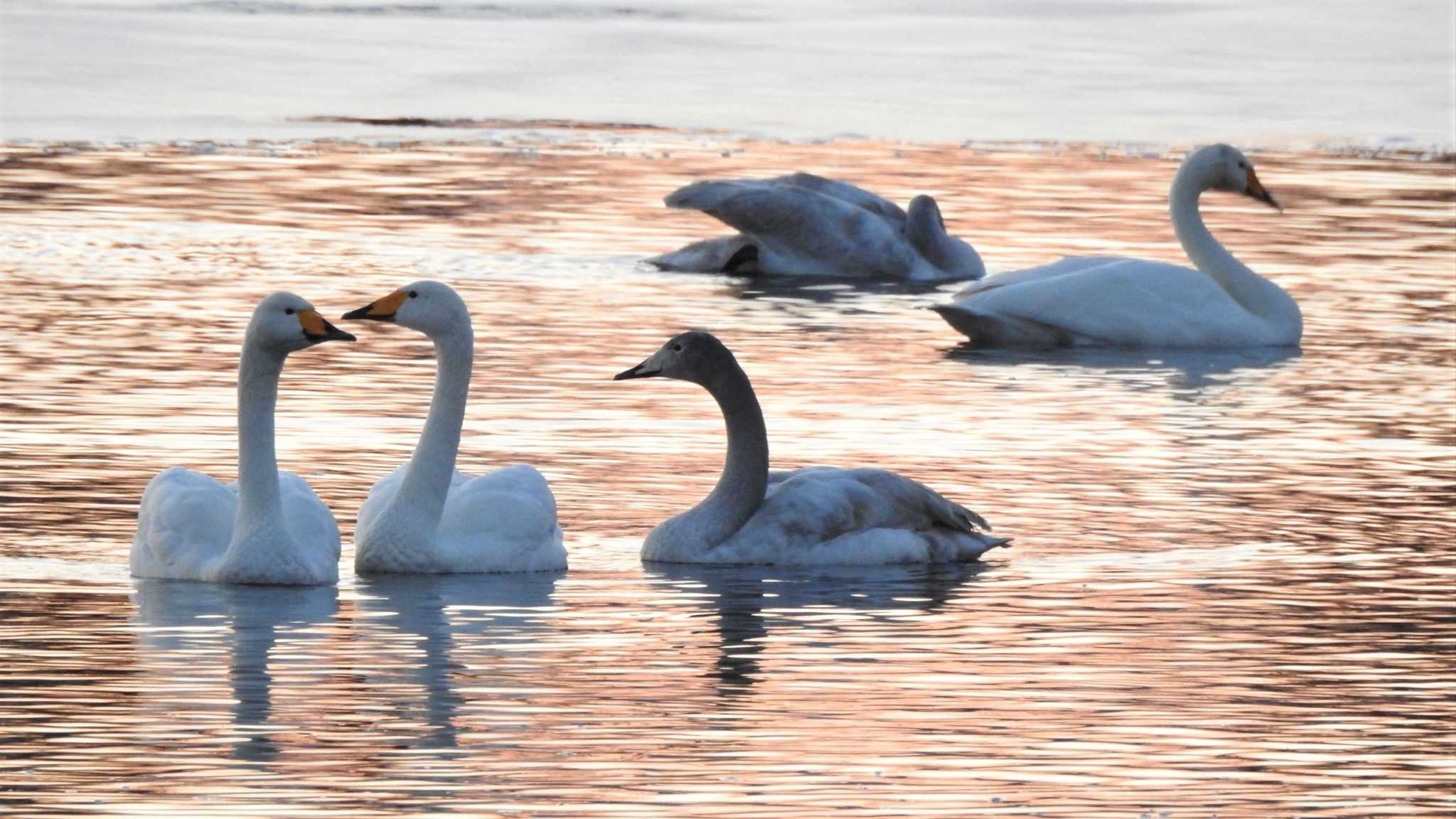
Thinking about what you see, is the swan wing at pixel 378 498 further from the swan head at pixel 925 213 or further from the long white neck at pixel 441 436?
the swan head at pixel 925 213

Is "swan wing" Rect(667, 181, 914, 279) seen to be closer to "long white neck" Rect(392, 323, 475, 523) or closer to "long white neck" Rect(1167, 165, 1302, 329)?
"long white neck" Rect(1167, 165, 1302, 329)

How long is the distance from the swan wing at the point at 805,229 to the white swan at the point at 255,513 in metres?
8.86

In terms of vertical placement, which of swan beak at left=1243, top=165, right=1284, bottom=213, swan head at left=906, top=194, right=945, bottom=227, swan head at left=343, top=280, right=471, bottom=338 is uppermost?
swan head at left=343, top=280, right=471, bottom=338

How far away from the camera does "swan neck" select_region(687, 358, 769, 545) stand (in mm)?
10023

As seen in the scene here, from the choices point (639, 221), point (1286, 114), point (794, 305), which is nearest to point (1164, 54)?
point (1286, 114)

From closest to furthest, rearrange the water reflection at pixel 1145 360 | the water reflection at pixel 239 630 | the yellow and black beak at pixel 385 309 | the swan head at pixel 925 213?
1. the water reflection at pixel 239 630
2. the yellow and black beak at pixel 385 309
3. the water reflection at pixel 1145 360
4. the swan head at pixel 925 213

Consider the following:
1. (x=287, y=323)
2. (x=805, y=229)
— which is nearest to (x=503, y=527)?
(x=287, y=323)

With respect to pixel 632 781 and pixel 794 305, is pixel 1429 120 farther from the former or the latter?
pixel 632 781

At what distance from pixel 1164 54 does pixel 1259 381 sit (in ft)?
50.1

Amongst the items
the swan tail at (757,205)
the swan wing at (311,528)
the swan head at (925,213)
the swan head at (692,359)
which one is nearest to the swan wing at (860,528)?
the swan head at (692,359)

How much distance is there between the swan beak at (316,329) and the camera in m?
9.34

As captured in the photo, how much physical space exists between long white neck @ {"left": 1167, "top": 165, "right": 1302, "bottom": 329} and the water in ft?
21.5

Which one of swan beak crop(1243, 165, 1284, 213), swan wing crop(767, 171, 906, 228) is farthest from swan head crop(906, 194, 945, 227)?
swan beak crop(1243, 165, 1284, 213)

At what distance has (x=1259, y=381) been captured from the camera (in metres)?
14.7
